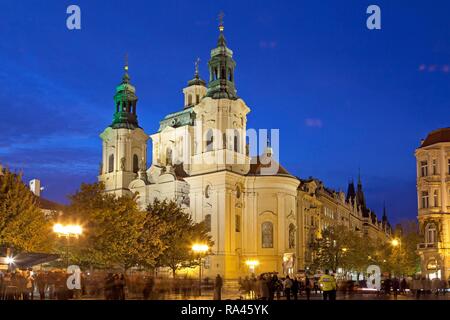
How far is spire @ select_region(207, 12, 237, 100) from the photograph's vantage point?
84562mm

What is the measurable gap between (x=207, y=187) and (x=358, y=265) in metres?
32.7

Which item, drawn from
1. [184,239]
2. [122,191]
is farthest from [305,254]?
[184,239]

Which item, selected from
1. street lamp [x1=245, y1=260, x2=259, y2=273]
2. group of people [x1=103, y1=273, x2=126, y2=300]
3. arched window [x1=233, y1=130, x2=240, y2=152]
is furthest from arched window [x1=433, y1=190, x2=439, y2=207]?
group of people [x1=103, y1=273, x2=126, y2=300]

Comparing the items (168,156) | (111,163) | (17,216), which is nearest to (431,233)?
(168,156)

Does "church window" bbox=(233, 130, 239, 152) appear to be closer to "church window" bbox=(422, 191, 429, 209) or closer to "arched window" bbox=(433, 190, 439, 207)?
"church window" bbox=(422, 191, 429, 209)

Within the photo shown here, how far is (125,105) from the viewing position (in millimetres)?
97062

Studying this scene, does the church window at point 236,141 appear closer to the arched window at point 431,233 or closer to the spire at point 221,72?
the spire at point 221,72

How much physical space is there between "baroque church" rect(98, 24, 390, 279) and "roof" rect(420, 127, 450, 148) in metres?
18.6

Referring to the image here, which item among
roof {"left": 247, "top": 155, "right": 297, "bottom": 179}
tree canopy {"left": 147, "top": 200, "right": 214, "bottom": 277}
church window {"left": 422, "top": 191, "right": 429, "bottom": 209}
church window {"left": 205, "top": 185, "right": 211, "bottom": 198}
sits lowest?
tree canopy {"left": 147, "top": 200, "right": 214, "bottom": 277}

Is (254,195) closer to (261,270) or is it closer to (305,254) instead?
(261,270)

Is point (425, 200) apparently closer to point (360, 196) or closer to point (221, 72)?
point (221, 72)

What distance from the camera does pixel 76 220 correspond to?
49.2 m

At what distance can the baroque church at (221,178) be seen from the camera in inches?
3105

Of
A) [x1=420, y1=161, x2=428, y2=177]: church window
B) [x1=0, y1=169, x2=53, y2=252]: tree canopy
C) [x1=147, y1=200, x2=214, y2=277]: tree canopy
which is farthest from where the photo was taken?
[x1=420, y1=161, x2=428, y2=177]: church window
